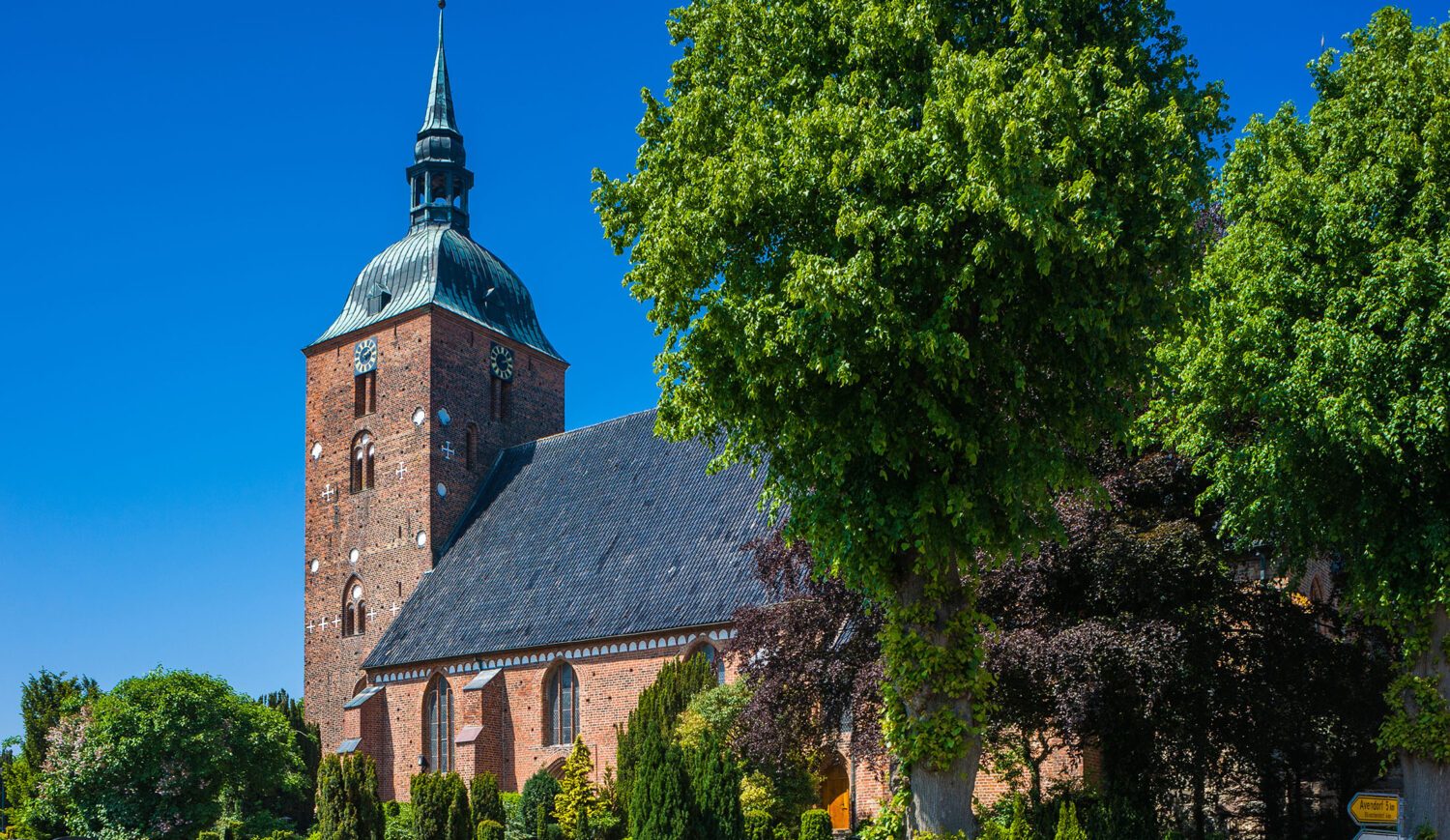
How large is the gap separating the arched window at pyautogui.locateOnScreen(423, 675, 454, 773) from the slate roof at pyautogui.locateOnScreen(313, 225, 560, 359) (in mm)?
12338

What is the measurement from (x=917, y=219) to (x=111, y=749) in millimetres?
27568

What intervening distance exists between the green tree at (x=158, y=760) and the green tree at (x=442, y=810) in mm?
7662

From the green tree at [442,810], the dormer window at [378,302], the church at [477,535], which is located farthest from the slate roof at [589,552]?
the dormer window at [378,302]

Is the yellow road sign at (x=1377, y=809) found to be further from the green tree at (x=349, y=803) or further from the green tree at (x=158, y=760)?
the green tree at (x=158, y=760)

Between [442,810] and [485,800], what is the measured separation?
44.7 inches

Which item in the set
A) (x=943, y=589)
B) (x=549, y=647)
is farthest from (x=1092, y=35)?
(x=549, y=647)

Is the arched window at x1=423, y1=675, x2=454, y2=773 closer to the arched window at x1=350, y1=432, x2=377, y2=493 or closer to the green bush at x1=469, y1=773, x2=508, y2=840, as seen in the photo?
the green bush at x1=469, y1=773, x2=508, y2=840

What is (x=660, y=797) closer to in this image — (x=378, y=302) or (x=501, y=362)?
(x=501, y=362)

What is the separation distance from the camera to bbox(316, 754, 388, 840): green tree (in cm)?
3046

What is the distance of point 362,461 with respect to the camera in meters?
45.0

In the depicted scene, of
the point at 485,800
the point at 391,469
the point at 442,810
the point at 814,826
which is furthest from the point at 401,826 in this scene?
the point at 391,469

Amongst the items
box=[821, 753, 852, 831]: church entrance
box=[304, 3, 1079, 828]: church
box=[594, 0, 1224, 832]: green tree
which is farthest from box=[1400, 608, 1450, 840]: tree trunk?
box=[821, 753, 852, 831]: church entrance

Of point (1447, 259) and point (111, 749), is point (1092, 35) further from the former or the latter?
point (111, 749)

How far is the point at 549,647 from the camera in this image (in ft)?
116
